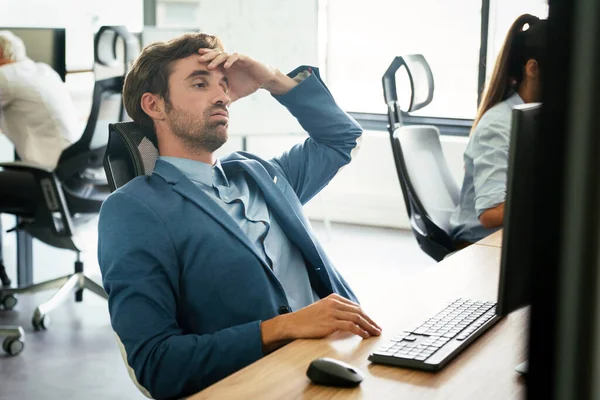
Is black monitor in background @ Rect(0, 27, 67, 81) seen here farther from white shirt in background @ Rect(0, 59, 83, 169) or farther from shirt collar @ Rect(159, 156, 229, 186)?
shirt collar @ Rect(159, 156, 229, 186)

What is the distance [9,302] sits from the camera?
3.71 meters

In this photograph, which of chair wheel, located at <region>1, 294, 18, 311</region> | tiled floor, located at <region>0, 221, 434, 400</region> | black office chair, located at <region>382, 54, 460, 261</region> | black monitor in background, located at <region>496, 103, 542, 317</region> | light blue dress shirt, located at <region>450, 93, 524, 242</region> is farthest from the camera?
chair wheel, located at <region>1, 294, 18, 311</region>

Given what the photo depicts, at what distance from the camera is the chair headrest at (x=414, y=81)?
275 cm

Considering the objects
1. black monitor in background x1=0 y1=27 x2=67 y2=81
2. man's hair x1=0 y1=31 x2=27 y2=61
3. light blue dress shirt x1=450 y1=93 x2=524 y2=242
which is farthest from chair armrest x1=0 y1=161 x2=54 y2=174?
light blue dress shirt x1=450 y1=93 x2=524 y2=242

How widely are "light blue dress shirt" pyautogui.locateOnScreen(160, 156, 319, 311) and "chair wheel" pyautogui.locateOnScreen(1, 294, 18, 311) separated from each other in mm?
2298

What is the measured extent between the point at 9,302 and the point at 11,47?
3.72 ft

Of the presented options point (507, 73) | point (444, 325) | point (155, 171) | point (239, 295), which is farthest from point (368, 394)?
point (507, 73)

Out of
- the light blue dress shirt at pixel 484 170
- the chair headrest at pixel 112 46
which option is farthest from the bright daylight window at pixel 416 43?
the light blue dress shirt at pixel 484 170

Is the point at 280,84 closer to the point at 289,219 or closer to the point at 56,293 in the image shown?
the point at 289,219

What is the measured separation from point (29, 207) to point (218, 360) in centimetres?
232

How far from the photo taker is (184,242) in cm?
149

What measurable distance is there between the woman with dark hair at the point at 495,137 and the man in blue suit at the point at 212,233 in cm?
59

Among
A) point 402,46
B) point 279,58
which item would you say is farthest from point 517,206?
point 402,46

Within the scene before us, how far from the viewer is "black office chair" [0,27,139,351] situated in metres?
3.37
